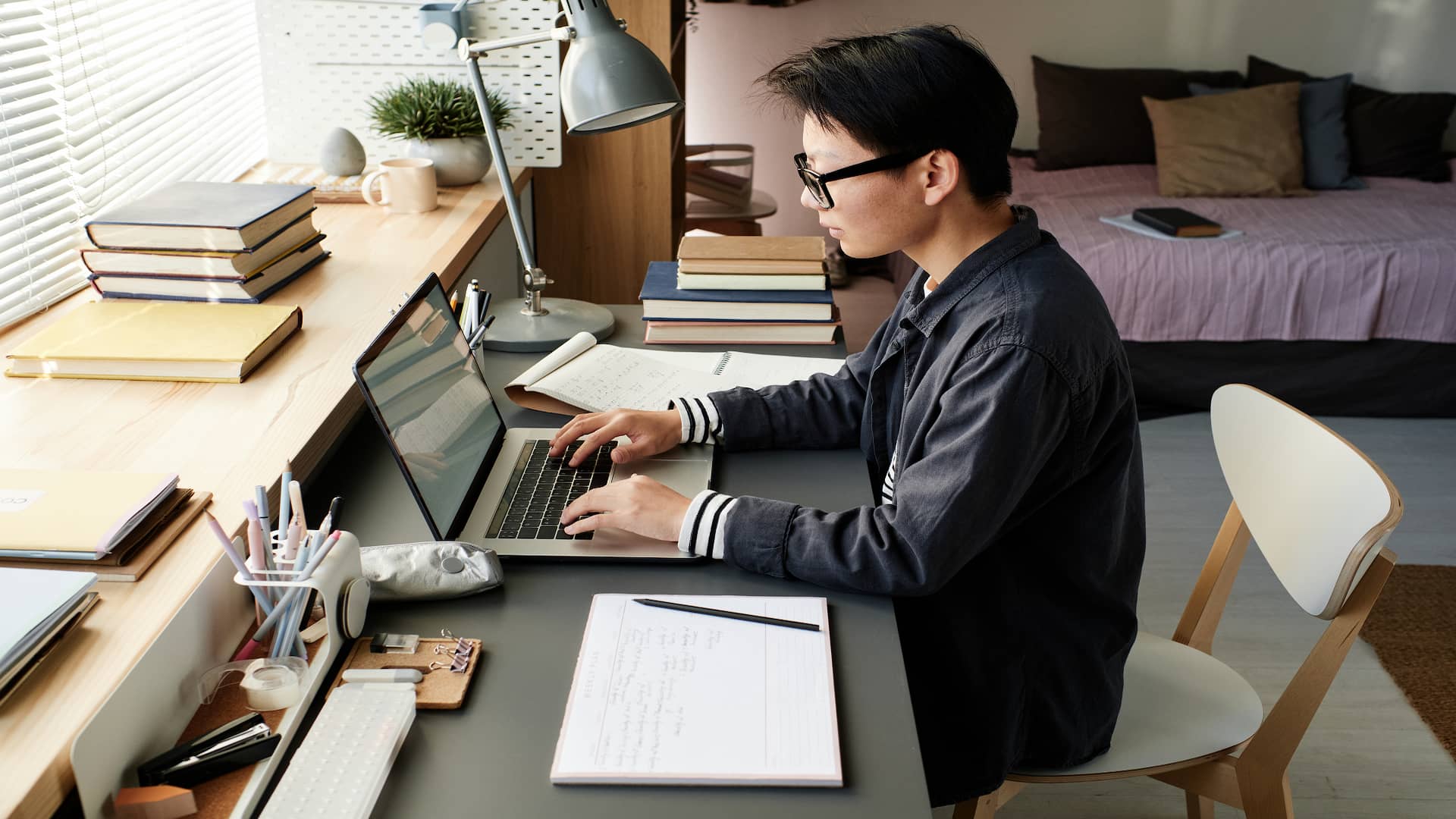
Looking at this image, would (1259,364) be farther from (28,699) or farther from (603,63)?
(28,699)

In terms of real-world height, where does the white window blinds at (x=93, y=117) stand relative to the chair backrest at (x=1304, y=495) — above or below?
above

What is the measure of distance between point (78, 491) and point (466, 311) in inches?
21.9

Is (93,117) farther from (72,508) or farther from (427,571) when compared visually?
(427,571)

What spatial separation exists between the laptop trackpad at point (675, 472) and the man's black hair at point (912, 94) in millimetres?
386

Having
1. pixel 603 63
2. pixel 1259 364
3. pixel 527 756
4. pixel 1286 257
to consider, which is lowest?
pixel 1259 364

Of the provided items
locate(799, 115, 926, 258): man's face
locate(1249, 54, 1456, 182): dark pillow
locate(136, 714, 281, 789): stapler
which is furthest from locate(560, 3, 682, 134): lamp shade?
locate(1249, 54, 1456, 182): dark pillow

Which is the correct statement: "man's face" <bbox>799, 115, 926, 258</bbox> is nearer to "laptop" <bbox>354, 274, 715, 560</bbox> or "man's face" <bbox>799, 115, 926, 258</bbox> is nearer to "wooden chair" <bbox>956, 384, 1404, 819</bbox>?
"laptop" <bbox>354, 274, 715, 560</bbox>

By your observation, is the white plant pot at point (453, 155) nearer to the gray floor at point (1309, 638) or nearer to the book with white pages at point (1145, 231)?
the gray floor at point (1309, 638)

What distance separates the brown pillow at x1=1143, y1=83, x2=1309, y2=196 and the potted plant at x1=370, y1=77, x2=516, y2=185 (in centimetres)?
251

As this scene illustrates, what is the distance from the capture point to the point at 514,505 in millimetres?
1117

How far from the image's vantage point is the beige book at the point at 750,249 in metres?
1.60

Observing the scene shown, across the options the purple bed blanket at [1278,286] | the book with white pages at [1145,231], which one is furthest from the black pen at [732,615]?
the book with white pages at [1145,231]

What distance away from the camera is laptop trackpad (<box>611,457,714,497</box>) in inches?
46.5

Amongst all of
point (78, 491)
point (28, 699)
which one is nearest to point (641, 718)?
point (28, 699)
